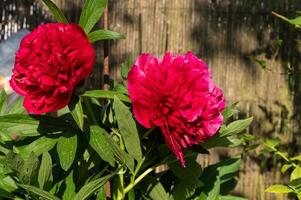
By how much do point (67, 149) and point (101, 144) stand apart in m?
0.08

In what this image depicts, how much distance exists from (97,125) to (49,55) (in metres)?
0.26

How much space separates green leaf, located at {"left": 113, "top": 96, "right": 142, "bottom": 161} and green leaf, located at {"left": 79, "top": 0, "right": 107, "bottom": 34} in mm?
225

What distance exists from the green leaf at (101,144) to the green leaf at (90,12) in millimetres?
236

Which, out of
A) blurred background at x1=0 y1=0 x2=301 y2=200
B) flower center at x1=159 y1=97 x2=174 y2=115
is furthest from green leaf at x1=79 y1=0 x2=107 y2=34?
blurred background at x1=0 y1=0 x2=301 y2=200

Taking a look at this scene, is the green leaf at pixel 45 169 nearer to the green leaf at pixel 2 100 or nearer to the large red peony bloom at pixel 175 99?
the large red peony bloom at pixel 175 99

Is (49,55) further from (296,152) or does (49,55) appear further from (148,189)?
(296,152)

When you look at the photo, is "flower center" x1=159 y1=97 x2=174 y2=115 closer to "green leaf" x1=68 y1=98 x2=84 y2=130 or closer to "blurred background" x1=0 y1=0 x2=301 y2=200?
"green leaf" x1=68 y1=98 x2=84 y2=130

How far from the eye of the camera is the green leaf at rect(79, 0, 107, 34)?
57.3 inches

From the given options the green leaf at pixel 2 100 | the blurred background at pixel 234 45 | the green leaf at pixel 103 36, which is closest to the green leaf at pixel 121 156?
the green leaf at pixel 103 36

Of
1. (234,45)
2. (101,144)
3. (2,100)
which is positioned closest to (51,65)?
(101,144)

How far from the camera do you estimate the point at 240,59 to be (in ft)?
10.9

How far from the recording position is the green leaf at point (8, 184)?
1.55 meters

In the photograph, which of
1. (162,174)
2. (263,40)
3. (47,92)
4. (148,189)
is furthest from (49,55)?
(263,40)

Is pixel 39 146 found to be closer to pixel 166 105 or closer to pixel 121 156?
pixel 121 156
